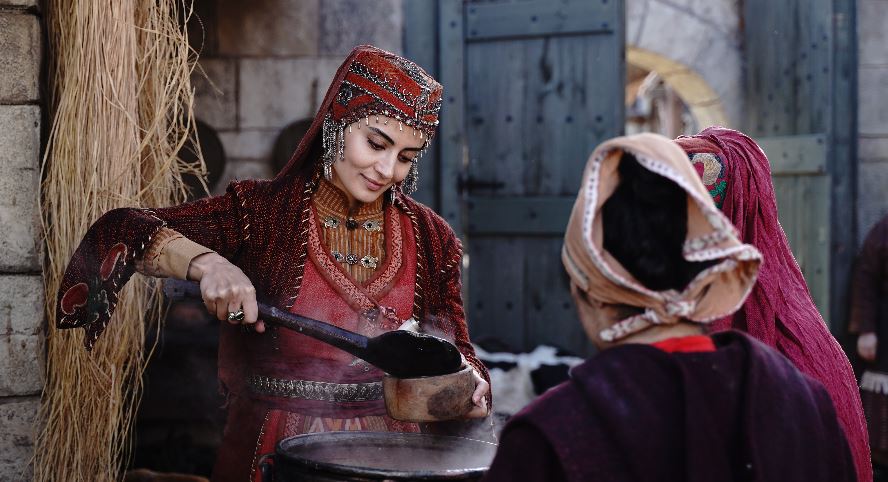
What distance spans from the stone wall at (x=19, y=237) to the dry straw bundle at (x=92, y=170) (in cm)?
6

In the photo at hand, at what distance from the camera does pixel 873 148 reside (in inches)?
256

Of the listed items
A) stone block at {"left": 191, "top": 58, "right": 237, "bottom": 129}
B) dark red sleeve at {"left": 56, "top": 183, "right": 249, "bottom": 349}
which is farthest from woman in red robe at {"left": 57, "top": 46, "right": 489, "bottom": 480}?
stone block at {"left": 191, "top": 58, "right": 237, "bottom": 129}

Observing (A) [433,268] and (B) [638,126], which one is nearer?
(A) [433,268]

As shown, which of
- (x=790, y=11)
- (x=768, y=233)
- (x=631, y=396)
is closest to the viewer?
(x=631, y=396)

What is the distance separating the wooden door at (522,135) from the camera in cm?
539

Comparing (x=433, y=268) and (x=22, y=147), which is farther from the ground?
(x=22, y=147)

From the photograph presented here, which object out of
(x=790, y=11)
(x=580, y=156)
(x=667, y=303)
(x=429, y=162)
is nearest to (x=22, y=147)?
(x=667, y=303)

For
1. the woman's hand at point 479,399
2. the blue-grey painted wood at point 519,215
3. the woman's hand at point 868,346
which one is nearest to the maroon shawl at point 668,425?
the woman's hand at point 479,399

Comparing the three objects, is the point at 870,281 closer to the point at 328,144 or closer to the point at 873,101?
the point at 873,101

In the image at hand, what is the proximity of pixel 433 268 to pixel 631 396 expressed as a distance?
1304 mm

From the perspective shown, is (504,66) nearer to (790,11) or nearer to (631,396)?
(790,11)

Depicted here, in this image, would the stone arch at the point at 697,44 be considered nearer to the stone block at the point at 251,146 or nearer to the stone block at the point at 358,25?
the stone block at the point at 358,25

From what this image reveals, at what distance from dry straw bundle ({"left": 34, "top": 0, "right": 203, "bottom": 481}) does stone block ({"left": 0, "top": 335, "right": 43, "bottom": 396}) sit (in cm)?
8

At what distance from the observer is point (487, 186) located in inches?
221
